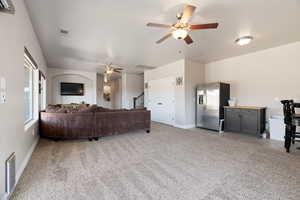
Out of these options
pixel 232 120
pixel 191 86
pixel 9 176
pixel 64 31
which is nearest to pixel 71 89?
pixel 64 31

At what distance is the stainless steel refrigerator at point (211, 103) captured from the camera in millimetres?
4938

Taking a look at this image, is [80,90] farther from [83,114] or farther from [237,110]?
[237,110]

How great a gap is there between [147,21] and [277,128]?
4.37m

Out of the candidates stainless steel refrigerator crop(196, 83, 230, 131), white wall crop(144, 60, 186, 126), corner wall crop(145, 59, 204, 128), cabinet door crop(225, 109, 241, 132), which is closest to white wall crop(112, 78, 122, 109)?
white wall crop(144, 60, 186, 126)

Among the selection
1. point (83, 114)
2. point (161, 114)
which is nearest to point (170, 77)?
point (161, 114)

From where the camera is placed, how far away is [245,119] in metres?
4.52

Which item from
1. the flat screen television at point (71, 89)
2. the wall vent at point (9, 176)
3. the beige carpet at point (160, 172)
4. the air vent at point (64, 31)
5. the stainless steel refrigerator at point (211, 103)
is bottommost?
the beige carpet at point (160, 172)

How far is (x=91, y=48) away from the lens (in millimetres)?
4383

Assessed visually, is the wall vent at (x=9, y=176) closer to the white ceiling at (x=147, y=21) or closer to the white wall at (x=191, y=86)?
the white ceiling at (x=147, y=21)

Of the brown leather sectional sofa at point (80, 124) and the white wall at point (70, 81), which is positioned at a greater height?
the white wall at point (70, 81)

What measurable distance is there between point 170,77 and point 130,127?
284cm

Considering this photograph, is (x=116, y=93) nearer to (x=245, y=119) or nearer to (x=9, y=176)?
(x=245, y=119)

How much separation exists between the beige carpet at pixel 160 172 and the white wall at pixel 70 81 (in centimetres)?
474

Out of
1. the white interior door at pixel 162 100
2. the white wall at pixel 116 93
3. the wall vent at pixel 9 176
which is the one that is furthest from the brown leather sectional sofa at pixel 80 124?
the white wall at pixel 116 93
